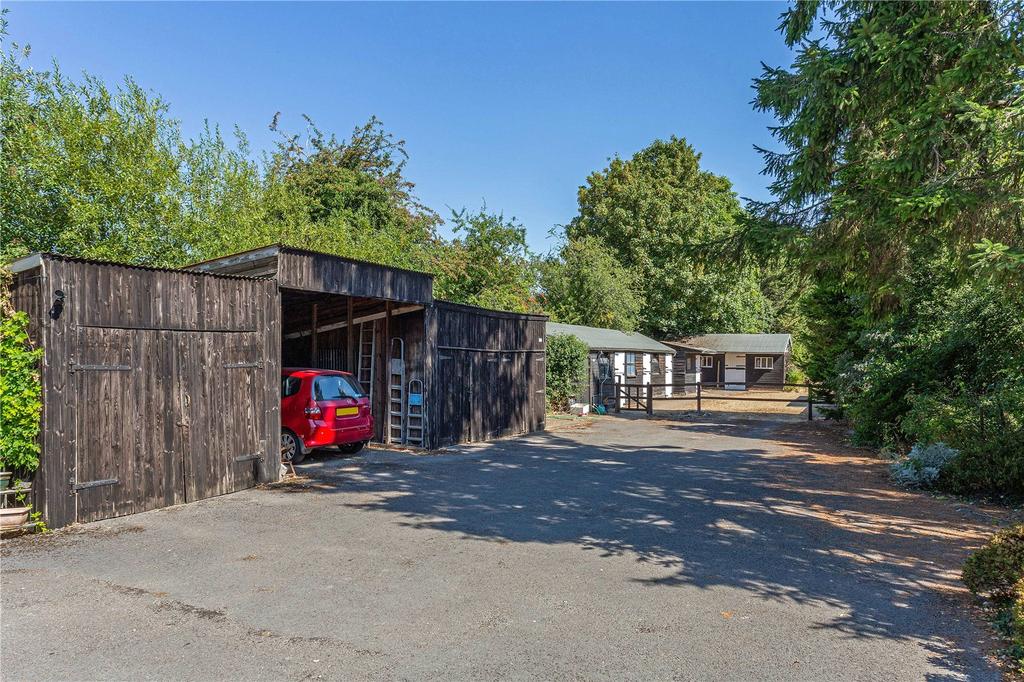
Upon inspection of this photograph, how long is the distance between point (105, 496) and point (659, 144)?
51.1 metres

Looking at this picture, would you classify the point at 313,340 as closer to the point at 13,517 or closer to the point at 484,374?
the point at 484,374

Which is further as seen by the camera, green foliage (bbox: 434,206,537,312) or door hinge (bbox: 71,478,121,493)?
green foliage (bbox: 434,206,537,312)

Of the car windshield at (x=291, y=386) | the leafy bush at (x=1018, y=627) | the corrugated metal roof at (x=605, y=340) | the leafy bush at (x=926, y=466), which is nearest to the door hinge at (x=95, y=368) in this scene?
the car windshield at (x=291, y=386)

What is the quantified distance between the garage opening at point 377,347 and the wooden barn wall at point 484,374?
479mm

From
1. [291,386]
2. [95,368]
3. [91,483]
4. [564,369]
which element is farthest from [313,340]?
[564,369]

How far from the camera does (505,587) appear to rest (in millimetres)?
5262

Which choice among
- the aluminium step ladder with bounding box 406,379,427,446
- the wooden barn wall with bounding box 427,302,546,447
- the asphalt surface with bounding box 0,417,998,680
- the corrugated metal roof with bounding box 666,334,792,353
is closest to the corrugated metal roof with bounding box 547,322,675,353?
the wooden barn wall with bounding box 427,302,546,447

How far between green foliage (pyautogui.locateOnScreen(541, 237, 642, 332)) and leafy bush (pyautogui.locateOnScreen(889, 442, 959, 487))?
28094 mm

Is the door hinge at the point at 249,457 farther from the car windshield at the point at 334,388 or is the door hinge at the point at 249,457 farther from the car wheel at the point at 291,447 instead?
the car windshield at the point at 334,388

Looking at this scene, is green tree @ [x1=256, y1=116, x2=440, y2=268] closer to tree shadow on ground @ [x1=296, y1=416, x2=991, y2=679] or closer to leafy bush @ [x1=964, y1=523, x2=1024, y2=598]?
tree shadow on ground @ [x1=296, y1=416, x2=991, y2=679]

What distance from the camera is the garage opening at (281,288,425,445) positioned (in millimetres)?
13726

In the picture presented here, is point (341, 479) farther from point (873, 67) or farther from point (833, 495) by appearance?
point (873, 67)

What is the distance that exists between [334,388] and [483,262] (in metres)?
14.3

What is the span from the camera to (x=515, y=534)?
695cm
